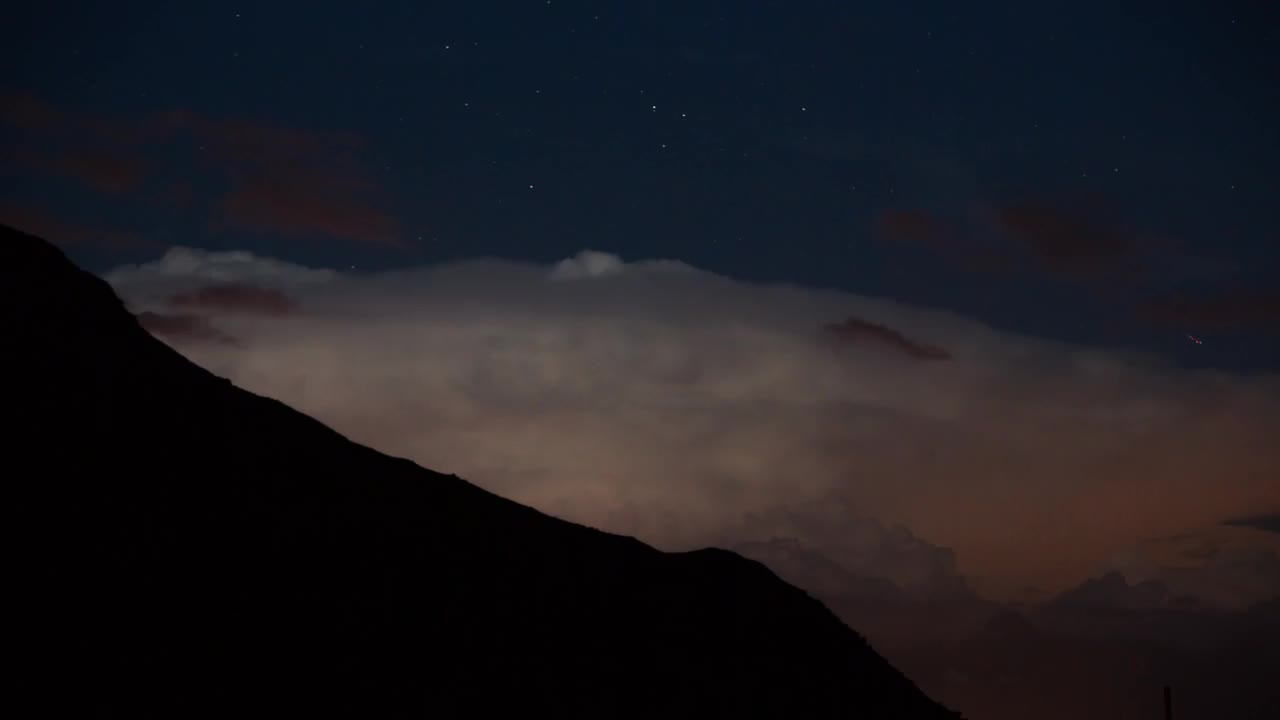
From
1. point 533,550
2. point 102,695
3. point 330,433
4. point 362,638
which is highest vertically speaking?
point 330,433

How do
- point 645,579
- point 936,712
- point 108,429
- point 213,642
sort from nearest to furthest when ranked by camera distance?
point 213,642
point 108,429
point 645,579
point 936,712

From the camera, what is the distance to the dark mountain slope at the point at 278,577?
22734 mm

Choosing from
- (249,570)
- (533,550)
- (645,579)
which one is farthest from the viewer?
(645,579)

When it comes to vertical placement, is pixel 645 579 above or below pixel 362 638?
above

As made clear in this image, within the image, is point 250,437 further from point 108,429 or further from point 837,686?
point 837,686

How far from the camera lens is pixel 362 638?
Result: 26.0 meters

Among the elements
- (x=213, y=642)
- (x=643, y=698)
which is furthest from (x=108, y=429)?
(x=643, y=698)

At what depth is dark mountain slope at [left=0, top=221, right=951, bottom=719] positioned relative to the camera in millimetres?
22734

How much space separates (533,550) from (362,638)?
8.94 meters

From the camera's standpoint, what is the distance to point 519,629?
30.0 meters

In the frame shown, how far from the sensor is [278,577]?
86.2 feet

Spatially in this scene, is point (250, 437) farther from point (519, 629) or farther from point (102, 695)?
point (102, 695)

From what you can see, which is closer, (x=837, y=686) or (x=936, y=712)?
(x=837, y=686)

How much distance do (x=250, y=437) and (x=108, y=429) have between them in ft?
13.3
